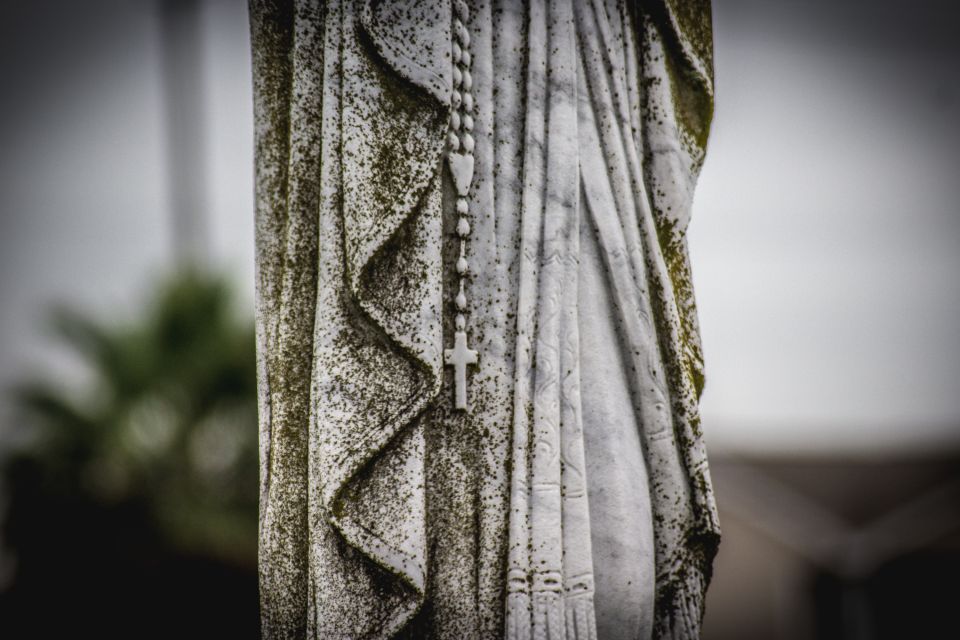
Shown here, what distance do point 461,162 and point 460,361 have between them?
47 cm

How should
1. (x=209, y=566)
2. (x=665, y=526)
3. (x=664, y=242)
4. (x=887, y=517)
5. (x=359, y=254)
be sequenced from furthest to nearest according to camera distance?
1. (x=887, y=517)
2. (x=209, y=566)
3. (x=664, y=242)
4. (x=665, y=526)
5. (x=359, y=254)

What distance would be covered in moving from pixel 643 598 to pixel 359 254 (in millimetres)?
1012

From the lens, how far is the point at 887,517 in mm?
13844

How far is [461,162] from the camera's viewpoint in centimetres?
208

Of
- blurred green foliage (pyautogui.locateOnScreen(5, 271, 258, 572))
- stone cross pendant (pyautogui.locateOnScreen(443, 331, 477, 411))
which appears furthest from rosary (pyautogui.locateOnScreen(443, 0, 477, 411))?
blurred green foliage (pyautogui.locateOnScreen(5, 271, 258, 572))

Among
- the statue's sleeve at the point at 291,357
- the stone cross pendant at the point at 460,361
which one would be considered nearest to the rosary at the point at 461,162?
the stone cross pendant at the point at 460,361

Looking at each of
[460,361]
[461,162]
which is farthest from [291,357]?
[461,162]

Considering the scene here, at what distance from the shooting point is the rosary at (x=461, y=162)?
204cm

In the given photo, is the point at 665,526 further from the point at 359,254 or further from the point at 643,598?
the point at 359,254

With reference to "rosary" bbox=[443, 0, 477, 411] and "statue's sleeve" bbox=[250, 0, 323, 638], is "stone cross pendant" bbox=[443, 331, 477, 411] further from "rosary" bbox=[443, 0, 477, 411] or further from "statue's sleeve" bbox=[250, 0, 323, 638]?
"statue's sleeve" bbox=[250, 0, 323, 638]

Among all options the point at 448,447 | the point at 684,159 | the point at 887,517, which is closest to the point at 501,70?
the point at 684,159

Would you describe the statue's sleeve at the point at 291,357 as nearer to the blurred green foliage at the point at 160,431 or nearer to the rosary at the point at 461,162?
the rosary at the point at 461,162

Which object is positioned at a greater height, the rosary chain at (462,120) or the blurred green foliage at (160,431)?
the rosary chain at (462,120)

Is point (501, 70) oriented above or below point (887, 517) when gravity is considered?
above
